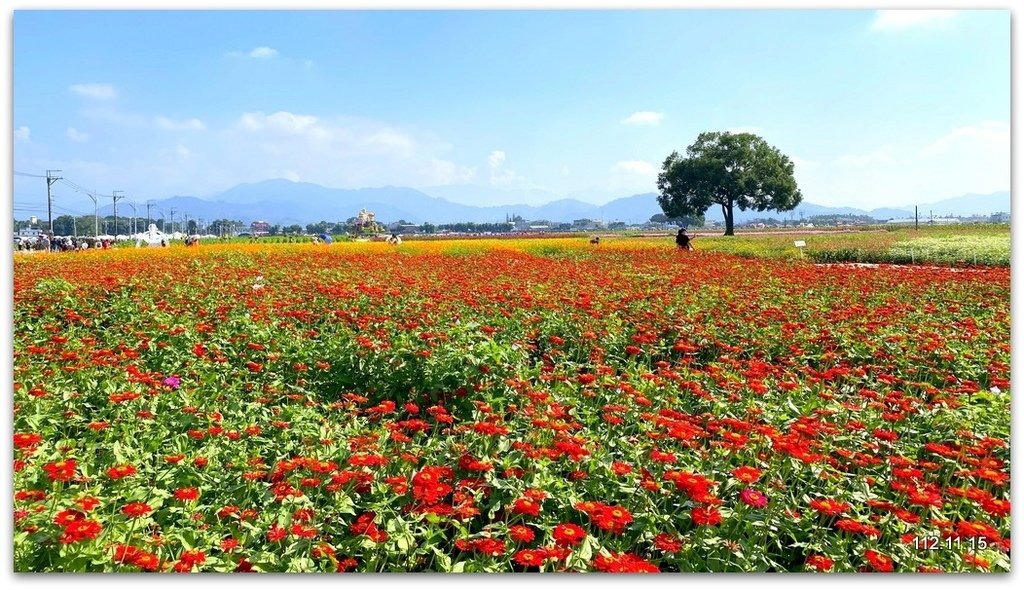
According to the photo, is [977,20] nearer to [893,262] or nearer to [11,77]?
[11,77]

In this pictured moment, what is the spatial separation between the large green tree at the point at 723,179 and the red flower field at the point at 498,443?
14572 mm

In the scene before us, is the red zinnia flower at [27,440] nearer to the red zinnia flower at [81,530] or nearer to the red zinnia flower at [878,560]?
the red zinnia flower at [81,530]

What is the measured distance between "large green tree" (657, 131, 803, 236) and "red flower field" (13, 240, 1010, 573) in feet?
47.8

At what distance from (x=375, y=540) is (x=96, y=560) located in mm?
829

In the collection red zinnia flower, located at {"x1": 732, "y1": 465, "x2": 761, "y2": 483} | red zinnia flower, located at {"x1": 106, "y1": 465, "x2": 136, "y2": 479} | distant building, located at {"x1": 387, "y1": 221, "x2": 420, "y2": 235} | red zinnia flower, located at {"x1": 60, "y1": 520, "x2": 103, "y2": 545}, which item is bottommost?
red zinnia flower, located at {"x1": 732, "y1": 465, "x2": 761, "y2": 483}

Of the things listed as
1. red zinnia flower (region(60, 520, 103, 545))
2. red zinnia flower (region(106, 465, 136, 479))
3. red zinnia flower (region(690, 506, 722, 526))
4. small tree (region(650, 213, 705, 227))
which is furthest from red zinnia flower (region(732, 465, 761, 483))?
small tree (region(650, 213, 705, 227))

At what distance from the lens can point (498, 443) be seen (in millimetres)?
2719

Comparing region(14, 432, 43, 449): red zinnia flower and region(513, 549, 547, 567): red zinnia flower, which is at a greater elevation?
region(14, 432, 43, 449): red zinnia flower

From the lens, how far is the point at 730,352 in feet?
15.4

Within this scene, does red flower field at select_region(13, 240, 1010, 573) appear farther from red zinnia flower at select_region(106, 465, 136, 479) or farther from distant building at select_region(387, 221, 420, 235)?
distant building at select_region(387, 221, 420, 235)

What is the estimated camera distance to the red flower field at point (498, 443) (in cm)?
211

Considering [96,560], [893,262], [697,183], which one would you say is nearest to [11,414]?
[96,560]

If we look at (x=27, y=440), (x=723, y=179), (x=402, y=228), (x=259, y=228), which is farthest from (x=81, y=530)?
(x=723, y=179)

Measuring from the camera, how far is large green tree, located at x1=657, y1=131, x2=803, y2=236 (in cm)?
1914
